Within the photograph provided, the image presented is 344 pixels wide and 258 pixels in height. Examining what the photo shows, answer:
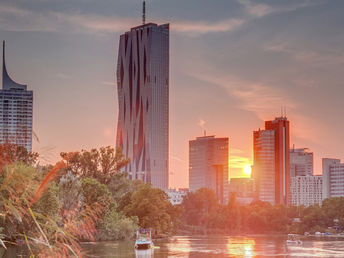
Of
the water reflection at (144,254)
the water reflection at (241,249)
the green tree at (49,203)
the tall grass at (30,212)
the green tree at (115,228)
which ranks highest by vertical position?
the tall grass at (30,212)

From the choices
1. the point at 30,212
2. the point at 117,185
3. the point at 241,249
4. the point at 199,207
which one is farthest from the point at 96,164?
the point at 30,212

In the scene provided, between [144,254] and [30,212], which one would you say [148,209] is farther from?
[30,212]

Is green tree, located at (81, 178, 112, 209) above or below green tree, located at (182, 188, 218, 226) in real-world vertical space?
above

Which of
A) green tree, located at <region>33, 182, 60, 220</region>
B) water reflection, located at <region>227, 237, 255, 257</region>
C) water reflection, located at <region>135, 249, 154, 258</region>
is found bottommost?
water reflection, located at <region>227, 237, 255, 257</region>

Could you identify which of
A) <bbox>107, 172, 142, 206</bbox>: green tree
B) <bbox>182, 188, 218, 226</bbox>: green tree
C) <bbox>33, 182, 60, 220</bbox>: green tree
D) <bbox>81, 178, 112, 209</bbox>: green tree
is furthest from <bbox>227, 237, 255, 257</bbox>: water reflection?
<bbox>182, 188, 218, 226</bbox>: green tree

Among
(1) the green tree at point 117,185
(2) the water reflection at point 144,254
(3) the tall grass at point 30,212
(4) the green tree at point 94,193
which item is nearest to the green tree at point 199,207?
(1) the green tree at point 117,185

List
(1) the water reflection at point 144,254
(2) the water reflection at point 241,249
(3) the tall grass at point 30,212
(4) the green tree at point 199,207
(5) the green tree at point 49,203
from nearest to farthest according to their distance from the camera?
1. (3) the tall grass at point 30,212
2. (5) the green tree at point 49,203
3. (1) the water reflection at point 144,254
4. (2) the water reflection at point 241,249
5. (4) the green tree at point 199,207

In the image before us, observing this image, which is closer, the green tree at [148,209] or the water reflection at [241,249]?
the water reflection at [241,249]

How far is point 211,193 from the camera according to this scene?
170 m

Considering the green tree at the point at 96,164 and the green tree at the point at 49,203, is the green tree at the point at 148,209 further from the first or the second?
the green tree at the point at 49,203

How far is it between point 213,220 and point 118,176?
201ft

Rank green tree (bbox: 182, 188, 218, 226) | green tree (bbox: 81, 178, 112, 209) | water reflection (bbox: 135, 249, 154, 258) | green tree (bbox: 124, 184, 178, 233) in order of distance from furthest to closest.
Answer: green tree (bbox: 182, 188, 218, 226), green tree (bbox: 124, 184, 178, 233), green tree (bbox: 81, 178, 112, 209), water reflection (bbox: 135, 249, 154, 258)

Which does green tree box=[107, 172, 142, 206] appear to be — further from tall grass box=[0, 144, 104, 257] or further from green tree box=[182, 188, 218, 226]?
green tree box=[182, 188, 218, 226]

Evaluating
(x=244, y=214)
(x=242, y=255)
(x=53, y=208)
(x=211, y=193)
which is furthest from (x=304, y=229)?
(x=53, y=208)
